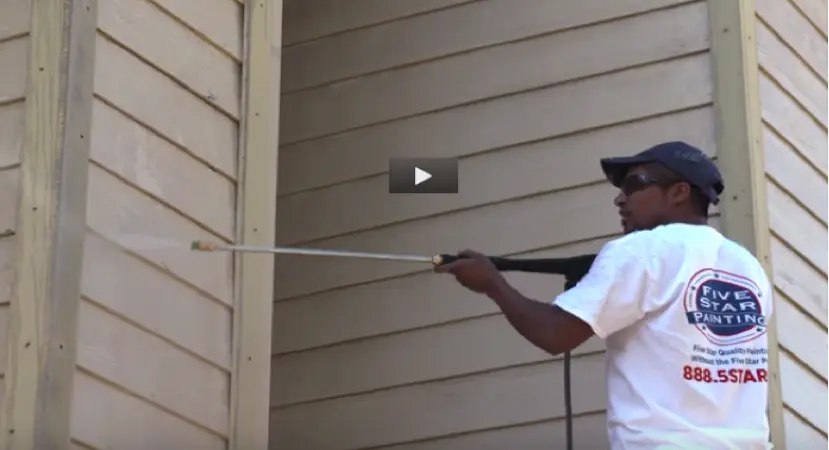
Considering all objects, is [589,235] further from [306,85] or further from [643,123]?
[306,85]

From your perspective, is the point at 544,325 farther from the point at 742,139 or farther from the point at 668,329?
the point at 742,139

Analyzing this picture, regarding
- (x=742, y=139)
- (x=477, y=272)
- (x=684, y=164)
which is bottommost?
(x=477, y=272)

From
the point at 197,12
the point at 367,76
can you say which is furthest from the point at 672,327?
the point at 367,76

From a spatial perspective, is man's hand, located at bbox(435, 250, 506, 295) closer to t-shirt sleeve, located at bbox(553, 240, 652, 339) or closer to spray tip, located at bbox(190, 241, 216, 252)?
t-shirt sleeve, located at bbox(553, 240, 652, 339)

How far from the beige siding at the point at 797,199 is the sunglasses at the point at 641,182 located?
103 cm

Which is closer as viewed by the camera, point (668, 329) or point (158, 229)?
point (668, 329)

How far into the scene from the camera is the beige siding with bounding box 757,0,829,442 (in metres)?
4.40

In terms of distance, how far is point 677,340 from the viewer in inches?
125

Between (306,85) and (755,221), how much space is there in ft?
6.42

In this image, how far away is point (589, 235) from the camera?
15.2 feet

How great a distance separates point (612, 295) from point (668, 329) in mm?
152

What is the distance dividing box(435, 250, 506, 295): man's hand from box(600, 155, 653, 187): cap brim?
1.45ft
